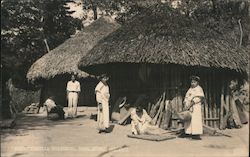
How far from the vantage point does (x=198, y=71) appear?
13.9 metres

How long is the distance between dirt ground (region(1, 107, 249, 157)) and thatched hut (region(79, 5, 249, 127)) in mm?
1356

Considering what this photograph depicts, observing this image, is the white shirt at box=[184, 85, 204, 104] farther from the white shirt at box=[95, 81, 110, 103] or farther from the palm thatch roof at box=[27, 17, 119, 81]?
the palm thatch roof at box=[27, 17, 119, 81]

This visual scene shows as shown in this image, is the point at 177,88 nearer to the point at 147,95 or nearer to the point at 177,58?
the point at 177,58

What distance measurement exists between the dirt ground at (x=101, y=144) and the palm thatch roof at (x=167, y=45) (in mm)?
2033

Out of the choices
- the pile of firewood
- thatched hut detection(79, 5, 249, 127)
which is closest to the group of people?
the pile of firewood

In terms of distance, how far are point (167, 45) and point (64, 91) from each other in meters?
12.0

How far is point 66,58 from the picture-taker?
24.0 meters

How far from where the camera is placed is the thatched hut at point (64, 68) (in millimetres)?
23594

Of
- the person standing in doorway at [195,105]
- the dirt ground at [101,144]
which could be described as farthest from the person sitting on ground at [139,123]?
the person standing in doorway at [195,105]

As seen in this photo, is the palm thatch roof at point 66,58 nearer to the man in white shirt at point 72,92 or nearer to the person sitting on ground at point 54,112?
the man in white shirt at point 72,92

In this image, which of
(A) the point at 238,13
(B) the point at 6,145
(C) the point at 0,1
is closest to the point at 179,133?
(B) the point at 6,145

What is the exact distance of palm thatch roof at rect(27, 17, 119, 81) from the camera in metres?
23.5

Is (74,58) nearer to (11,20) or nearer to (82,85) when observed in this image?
(82,85)

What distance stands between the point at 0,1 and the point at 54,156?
4567 mm
